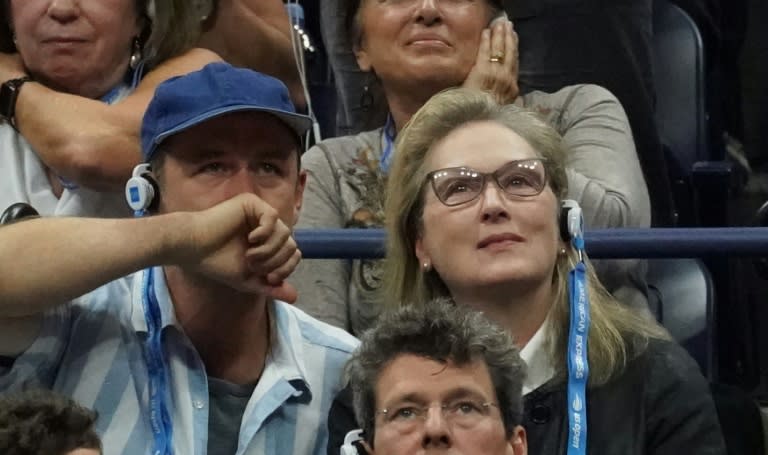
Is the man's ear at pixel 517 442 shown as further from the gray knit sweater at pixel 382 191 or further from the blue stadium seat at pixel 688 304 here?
the blue stadium seat at pixel 688 304

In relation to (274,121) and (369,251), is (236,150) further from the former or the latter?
(369,251)

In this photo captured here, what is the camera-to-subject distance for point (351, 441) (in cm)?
216

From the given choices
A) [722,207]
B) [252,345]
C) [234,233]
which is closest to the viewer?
[234,233]

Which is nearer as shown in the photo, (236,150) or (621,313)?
(236,150)

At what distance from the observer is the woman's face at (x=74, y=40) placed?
272 cm

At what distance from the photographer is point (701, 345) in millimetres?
3373

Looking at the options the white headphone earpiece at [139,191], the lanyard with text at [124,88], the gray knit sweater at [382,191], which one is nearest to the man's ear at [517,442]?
the white headphone earpiece at [139,191]

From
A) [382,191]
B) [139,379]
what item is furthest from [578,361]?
[382,191]

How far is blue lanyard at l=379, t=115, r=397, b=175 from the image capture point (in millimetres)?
3172

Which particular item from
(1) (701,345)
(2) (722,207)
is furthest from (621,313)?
(2) (722,207)

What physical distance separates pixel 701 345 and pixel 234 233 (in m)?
1.45

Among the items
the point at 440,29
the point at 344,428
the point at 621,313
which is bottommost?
the point at 344,428

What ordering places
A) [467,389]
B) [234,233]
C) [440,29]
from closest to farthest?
[467,389] → [234,233] → [440,29]

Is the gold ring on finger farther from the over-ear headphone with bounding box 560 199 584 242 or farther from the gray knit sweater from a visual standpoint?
the over-ear headphone with bounding box 560 199 584 242
